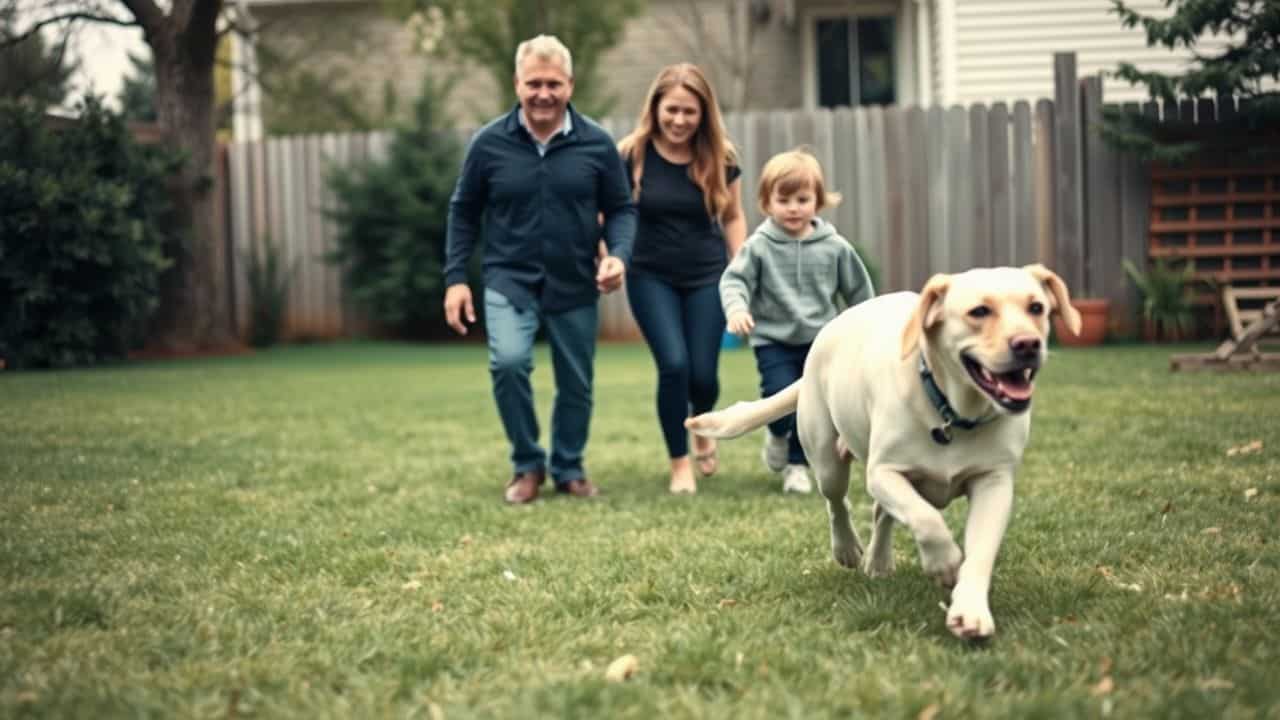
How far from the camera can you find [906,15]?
69.3 feet

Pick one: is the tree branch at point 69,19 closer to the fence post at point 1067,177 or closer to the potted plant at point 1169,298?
the fence post at point 1067,177

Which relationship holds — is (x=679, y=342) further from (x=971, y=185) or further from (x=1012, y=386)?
(x=971, y=185)

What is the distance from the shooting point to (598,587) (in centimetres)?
416

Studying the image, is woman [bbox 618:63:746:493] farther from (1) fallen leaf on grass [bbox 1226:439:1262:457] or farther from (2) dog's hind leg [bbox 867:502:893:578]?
(1) fallen leaf on grass [bbox 1226:439:1262:457]

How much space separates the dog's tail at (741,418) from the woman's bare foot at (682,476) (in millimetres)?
1950

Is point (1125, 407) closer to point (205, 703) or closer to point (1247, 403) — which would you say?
point (1247, 403)

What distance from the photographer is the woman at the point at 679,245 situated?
21.6 feet

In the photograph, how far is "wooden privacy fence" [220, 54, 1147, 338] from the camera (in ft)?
46.3

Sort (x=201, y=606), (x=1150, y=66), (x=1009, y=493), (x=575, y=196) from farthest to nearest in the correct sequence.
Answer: (x=1150, y=66) < (x=575, y=196) < (x=201, y=606) < (x=1009, y=493)

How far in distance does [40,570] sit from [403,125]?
12452 mm

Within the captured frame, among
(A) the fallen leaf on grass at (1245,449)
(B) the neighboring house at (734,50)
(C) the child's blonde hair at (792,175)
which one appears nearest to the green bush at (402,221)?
(B) the neighboring house at (734,50)

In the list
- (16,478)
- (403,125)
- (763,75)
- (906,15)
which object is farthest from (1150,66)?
(16,478)

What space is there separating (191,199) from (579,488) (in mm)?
10354

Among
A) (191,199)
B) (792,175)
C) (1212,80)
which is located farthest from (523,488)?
(191,199)
